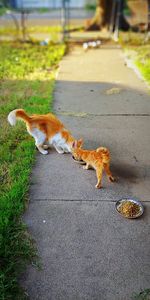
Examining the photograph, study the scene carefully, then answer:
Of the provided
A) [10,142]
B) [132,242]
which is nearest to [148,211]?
[132,242]

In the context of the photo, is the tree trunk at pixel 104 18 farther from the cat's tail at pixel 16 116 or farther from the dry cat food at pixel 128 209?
the dry cat food at pixel 128 209

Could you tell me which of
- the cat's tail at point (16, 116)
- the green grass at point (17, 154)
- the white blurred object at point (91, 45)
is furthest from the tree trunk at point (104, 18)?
the cat's tail at point (16, 116)

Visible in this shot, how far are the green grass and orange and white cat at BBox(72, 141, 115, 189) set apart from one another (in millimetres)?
593

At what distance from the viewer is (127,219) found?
11.1 ft

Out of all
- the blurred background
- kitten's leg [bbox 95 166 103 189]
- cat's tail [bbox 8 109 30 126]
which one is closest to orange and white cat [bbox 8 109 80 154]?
cat's tail [bbox 8 109 30 126]

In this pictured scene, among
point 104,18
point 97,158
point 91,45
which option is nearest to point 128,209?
point 97,158

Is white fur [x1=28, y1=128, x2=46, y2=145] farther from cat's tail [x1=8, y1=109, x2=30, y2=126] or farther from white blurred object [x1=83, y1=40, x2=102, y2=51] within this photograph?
white blurred object [x1=83, y1=40, x2=102, y2=51]

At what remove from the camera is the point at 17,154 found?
14.6 ft

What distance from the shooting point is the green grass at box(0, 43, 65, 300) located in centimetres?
284

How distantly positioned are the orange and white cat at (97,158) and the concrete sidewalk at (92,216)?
0.10 meters

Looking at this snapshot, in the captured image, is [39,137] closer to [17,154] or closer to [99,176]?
[17,154]

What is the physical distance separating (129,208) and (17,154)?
5.57ft

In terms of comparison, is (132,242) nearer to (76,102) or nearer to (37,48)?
(76,102)

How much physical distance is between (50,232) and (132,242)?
747 millimetres
